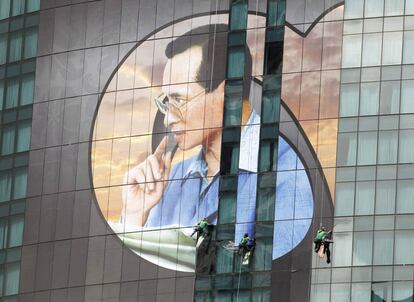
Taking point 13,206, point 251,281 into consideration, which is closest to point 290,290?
point 251,281

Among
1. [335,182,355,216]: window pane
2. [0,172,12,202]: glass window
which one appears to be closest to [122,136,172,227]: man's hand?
[0,172,12,202]: glass window

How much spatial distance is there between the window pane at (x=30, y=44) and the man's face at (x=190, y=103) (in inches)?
418

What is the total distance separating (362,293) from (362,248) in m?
2.76

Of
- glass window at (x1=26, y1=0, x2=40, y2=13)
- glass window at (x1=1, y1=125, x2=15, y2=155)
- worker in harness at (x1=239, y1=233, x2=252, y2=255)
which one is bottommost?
worker in harness at (x1=239, y1=233, x2=252, y2=255)

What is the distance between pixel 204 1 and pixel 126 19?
5740 millimetres

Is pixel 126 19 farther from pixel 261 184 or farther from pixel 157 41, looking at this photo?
pixel 261 184

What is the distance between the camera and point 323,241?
120 meters

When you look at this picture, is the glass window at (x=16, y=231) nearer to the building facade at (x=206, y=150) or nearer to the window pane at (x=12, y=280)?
the building facade at (x=206, y=150)

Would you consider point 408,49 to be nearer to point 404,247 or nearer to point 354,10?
point 354,10

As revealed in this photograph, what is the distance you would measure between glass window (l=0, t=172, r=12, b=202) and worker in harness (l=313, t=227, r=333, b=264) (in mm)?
23971

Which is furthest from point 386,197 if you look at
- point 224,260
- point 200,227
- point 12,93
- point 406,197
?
point 12,93

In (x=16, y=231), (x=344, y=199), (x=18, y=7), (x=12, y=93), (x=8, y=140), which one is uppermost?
(x=18, y=7)

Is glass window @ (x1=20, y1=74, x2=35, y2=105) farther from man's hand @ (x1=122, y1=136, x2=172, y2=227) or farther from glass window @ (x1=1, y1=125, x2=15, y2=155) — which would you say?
man's hand @ (x1=122, y1=136, x2=172, y2=227)

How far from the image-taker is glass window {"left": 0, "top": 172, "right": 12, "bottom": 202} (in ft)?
443
